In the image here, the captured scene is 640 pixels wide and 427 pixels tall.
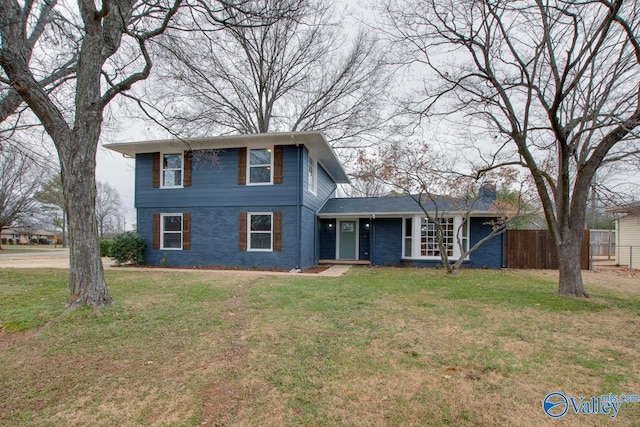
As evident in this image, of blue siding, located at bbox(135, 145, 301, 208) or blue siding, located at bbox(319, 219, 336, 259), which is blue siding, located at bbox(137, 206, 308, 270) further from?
blue siding, located at bbox(319, 219, 336, 259)

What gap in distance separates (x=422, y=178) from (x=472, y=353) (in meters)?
7.35

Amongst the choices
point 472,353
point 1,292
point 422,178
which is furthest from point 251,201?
point 472,353

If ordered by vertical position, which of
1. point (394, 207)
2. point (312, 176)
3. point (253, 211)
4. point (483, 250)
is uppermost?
point (312, 176)

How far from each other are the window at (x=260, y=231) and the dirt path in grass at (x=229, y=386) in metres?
6.84

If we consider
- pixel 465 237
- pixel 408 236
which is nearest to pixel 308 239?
pixel 408 236

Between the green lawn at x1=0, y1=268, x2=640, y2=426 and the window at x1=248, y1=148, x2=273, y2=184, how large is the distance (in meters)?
6.18

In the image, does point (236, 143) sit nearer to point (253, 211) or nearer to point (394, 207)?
point (253, 211)

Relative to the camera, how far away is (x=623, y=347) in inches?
157

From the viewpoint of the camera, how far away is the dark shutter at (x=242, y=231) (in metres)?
12.0

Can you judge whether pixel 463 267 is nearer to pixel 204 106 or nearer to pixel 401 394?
pixel 401 394

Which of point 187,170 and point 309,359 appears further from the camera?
point 187,170

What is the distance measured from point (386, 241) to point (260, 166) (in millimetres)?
6006

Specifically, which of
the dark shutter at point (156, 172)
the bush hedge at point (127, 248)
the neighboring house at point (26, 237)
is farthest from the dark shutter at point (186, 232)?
the neighboring house at point (26, 237)

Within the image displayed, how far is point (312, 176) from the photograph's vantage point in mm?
13250
